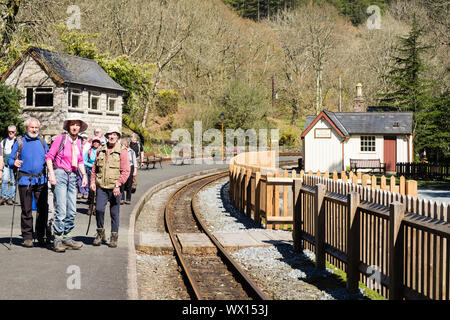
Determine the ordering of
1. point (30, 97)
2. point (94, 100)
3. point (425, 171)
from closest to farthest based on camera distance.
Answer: point (425, 171) < point (30, 97) < point (94, 100)

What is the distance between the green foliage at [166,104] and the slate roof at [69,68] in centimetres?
2099

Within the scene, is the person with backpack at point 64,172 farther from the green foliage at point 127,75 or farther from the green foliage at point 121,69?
the green foliage at point 127,75

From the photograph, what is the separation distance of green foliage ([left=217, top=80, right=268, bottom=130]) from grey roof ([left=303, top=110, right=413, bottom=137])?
1414 centimetres

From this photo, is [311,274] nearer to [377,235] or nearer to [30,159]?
[377,235]

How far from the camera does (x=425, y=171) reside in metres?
32.4

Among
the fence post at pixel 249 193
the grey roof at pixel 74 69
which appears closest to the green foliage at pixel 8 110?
the grey roof at pixel 74 69

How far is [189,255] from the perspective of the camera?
9.64 meters

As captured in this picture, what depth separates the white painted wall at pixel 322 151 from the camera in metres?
37.4

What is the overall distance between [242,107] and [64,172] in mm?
45084

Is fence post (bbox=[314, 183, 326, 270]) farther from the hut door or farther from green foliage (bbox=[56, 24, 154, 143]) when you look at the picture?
green foliage (bbox=[56, 24, 154, 143])

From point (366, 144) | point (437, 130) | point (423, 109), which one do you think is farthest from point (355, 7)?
point (437, 130)

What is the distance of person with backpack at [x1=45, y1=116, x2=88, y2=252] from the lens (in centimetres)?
815
